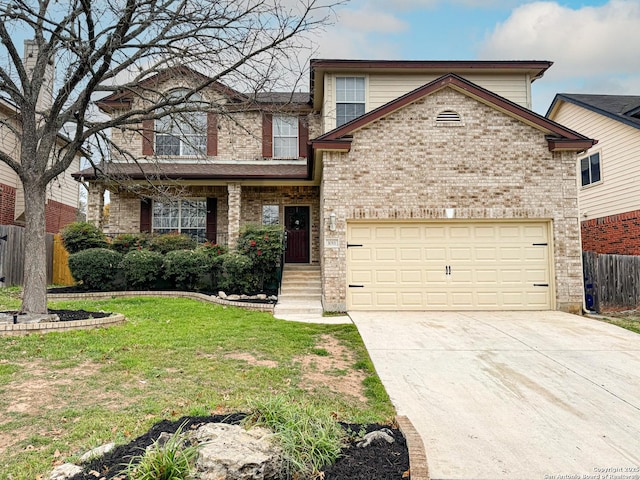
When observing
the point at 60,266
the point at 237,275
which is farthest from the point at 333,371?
the point at 60,266

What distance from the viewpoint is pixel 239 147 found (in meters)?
15.2

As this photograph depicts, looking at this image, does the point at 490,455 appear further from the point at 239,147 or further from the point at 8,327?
the point at 239,147

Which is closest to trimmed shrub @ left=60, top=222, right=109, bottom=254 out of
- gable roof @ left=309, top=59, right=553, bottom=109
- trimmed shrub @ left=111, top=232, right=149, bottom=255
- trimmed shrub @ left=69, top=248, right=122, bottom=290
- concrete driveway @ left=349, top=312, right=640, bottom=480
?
trimmed shrub @ left=111, top=232, right=149, bottom=255

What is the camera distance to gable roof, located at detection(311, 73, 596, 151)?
382 inches

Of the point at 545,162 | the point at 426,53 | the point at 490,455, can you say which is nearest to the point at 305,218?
the point at 426,53

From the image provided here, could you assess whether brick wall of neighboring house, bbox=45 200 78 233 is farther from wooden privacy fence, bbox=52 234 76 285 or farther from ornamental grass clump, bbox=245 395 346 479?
ornamental grass clump, bbox=245 395 346 479

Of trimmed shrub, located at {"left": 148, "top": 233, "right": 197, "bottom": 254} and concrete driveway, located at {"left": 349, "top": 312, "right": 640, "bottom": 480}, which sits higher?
trimmed shrub, located at {"left": 148, "top": 233, "right": 197, "bottom": 254}

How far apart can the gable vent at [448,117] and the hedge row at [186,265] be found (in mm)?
5353

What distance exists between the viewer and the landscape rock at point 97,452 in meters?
2.75

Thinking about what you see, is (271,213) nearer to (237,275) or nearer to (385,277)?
(237,275)

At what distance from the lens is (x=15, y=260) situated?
1299 cm

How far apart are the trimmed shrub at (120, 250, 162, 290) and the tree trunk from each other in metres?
4.29

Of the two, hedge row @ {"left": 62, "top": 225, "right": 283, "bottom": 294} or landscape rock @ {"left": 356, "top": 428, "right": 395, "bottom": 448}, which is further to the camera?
hedge row @ {"left": 62, "top": 225, "right": 283, "bottom": 294}

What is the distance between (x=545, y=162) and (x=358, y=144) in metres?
4.67
